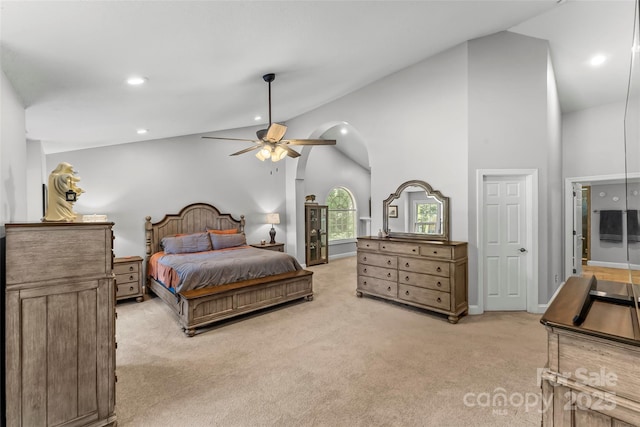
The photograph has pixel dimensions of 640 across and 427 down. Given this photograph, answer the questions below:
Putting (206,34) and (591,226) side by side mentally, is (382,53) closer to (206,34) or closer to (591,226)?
(206,34)

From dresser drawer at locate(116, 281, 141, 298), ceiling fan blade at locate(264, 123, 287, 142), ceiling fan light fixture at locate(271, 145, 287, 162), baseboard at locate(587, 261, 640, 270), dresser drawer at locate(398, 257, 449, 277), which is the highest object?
A: ceiling fan blade at locate(264, 123, 287, 142)

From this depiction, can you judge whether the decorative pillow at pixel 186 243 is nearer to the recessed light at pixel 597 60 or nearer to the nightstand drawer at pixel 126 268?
the nightstand drawer at pixel 126 268

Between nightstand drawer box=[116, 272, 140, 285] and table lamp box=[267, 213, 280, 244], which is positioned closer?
nightstand drawer box=[116, 272, 140, 285]

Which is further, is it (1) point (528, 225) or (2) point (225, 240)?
(2) point (225, 240)

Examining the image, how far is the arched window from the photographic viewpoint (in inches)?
344

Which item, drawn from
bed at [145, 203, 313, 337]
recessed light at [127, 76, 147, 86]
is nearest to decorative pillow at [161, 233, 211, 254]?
bed at [145, 203, 313, 337]

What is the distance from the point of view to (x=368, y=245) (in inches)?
187

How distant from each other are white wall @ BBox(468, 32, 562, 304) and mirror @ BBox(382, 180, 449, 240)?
15.4 inches

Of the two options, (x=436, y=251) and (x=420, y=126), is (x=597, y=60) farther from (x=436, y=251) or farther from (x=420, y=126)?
(x=436, y=251)

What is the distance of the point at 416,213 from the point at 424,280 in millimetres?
1064

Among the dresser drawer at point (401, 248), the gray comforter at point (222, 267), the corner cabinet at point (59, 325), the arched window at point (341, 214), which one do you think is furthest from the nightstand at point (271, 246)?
the corner cabinet at point (59, 325)

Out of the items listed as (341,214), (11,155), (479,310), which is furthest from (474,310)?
(341,214)

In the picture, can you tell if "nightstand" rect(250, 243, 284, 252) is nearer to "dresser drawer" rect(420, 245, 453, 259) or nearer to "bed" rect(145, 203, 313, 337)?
"bed" rect(145, 203, 313, 337)

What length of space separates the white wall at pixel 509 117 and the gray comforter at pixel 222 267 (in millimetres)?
2820
